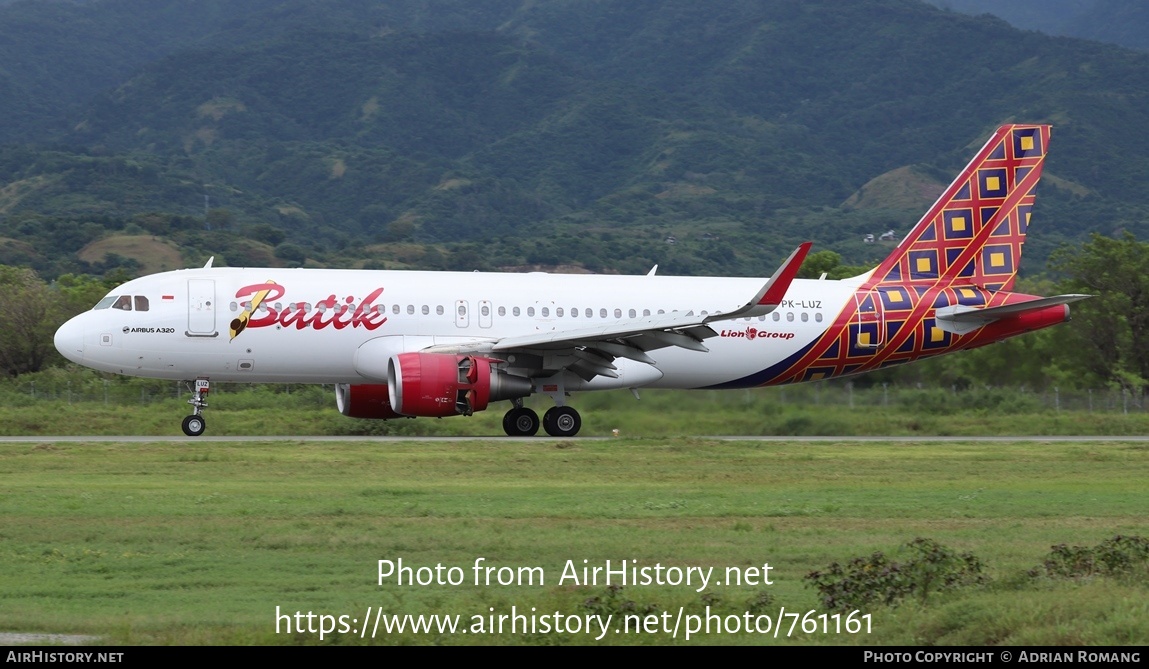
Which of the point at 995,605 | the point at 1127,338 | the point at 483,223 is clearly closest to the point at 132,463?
the point at 995,605

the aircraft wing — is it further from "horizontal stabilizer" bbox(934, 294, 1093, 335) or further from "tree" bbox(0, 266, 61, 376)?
"tree" bbox(0, 266, 61, 376)

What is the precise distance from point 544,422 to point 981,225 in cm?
1100

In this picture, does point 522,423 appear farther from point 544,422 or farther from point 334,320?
point 334,320

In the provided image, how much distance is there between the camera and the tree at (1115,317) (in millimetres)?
49375

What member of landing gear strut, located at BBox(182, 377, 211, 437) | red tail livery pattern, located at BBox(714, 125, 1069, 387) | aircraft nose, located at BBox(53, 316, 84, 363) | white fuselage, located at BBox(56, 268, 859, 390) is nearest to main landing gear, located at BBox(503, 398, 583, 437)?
white fuselage, located at BBox(56, 268, 859, 390)

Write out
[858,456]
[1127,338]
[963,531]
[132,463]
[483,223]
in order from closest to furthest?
[963,531] < [132,463] < [858,456] < [1127,338] < [483,223]

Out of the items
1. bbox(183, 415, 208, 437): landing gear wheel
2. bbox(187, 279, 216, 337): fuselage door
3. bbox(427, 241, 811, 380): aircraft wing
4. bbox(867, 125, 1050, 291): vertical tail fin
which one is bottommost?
bbox(183, 415, 208, 437): landing gear wheel

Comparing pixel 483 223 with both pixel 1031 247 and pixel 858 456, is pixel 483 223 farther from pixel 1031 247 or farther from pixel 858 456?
pixel 858 456

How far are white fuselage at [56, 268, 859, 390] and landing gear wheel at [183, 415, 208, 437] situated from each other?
0.83 meters

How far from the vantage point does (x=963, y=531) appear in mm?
17484

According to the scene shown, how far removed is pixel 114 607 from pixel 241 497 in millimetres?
7215

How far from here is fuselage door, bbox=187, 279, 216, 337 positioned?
98.1 feet

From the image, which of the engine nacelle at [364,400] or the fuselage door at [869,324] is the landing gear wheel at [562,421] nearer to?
the engine nacelle at [364,400]
